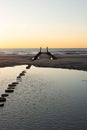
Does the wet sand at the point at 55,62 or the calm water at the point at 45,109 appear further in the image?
the wet sand at the point at 55,62

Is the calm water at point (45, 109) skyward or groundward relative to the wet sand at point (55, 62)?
skyward

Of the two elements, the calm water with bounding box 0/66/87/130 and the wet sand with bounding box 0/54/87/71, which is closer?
the calm water with bounding box 0/66/87/130

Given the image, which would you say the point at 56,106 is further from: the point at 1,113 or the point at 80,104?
the point at 1,113

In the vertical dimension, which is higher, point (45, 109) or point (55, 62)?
point (45, 109)

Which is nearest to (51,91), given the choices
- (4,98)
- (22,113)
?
(4,98)

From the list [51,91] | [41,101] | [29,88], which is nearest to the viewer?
[41,101]

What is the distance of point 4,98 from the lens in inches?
1026

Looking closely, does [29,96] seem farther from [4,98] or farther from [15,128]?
[15,128]

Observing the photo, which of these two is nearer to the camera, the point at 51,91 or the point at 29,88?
the point at 51,91

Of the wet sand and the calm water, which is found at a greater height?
the calm water

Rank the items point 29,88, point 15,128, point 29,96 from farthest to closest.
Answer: point 29,88
point 29,96
point 15,128

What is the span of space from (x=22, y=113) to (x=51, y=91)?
9130 millimetres

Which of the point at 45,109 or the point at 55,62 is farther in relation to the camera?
the point at 55,62

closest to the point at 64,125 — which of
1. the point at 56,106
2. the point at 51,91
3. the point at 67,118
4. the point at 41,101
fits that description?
the point at 67,118
